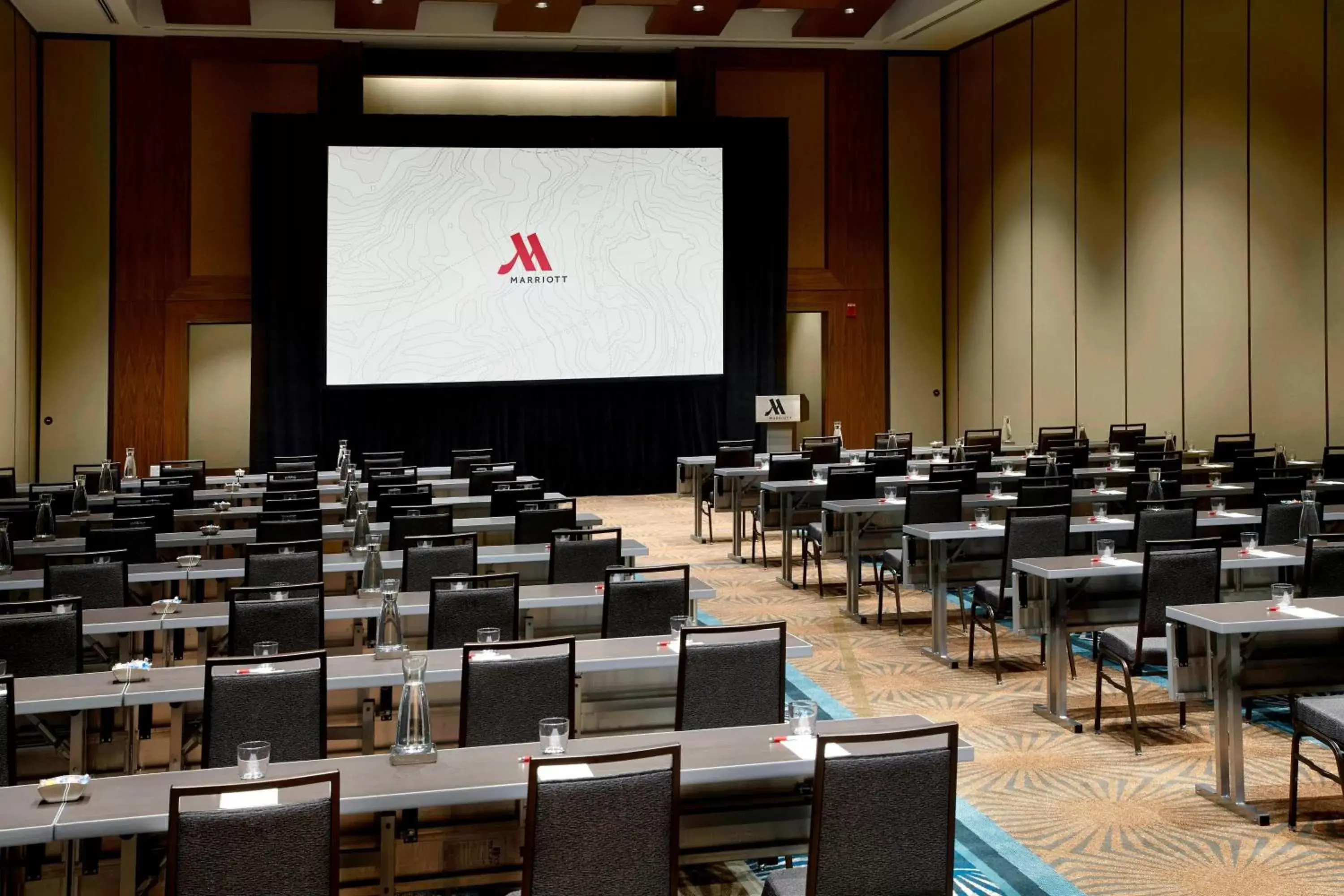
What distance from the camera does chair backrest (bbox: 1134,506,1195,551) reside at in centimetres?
706

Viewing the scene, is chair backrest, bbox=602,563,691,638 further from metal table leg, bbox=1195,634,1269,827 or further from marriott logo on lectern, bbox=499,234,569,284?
marriott logo on lectern, bbox=499,234,569,284

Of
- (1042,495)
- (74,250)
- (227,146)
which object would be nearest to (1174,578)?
(1042,495)

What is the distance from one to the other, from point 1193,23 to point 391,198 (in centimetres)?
939

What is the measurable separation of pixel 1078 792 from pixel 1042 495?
3421 millimetres

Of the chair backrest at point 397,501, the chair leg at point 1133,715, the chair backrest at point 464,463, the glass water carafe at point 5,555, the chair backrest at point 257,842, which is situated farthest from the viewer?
the chair backrest at point 464,463

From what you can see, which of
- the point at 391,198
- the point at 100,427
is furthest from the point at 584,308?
the point at 100,427

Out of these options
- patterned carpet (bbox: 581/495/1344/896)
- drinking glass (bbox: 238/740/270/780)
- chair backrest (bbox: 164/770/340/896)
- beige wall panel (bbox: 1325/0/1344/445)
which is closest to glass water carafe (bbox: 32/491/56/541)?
patterned carpet (bbox: 581/495/1344/896)

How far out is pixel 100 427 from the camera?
16.5 m

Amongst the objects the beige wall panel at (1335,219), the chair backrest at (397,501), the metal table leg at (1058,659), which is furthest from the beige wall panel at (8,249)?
the beige wall panel at (1335,219)

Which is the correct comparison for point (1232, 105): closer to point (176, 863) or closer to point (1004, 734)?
point (1004, 734)

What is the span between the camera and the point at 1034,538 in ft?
23.2

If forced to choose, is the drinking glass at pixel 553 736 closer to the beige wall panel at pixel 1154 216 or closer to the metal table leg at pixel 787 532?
the metal table leg at pixel 787 532

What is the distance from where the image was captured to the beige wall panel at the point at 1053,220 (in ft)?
51.4

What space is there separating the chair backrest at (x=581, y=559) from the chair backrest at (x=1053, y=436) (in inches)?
279
